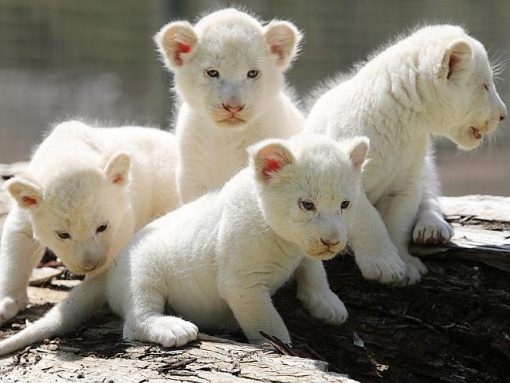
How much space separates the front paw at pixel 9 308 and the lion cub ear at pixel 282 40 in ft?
7.74

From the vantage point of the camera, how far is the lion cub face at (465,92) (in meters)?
6.40

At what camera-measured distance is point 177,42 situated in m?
6.98

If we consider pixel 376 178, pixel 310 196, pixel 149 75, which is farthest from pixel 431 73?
pixel 149 75

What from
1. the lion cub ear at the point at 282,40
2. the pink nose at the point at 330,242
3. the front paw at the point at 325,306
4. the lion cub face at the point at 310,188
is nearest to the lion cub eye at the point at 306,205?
the lion cub face at the point at 310,188

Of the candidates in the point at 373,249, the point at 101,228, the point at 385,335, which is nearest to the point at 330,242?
the point at 373,249

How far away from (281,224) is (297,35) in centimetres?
201

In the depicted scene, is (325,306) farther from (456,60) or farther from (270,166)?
(456,60)

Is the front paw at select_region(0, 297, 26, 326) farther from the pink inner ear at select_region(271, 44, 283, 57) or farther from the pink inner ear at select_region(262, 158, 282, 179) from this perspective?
the pink inner ear at select_region(271, 44, 283, 57)

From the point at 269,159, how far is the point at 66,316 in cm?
163

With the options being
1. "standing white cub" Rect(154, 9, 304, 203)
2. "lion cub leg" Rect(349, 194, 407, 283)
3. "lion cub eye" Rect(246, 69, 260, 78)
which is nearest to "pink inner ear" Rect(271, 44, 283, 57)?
"standing white cub" Rect(154, 9, 304, 203)

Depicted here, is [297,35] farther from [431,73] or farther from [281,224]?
[281,224]

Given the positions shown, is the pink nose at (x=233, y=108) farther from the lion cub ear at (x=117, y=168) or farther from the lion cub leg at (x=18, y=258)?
the lion cub leg at (x=18, y=258)

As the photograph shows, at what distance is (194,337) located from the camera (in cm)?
A: 557

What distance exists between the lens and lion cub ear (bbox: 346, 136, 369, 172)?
5.61m
